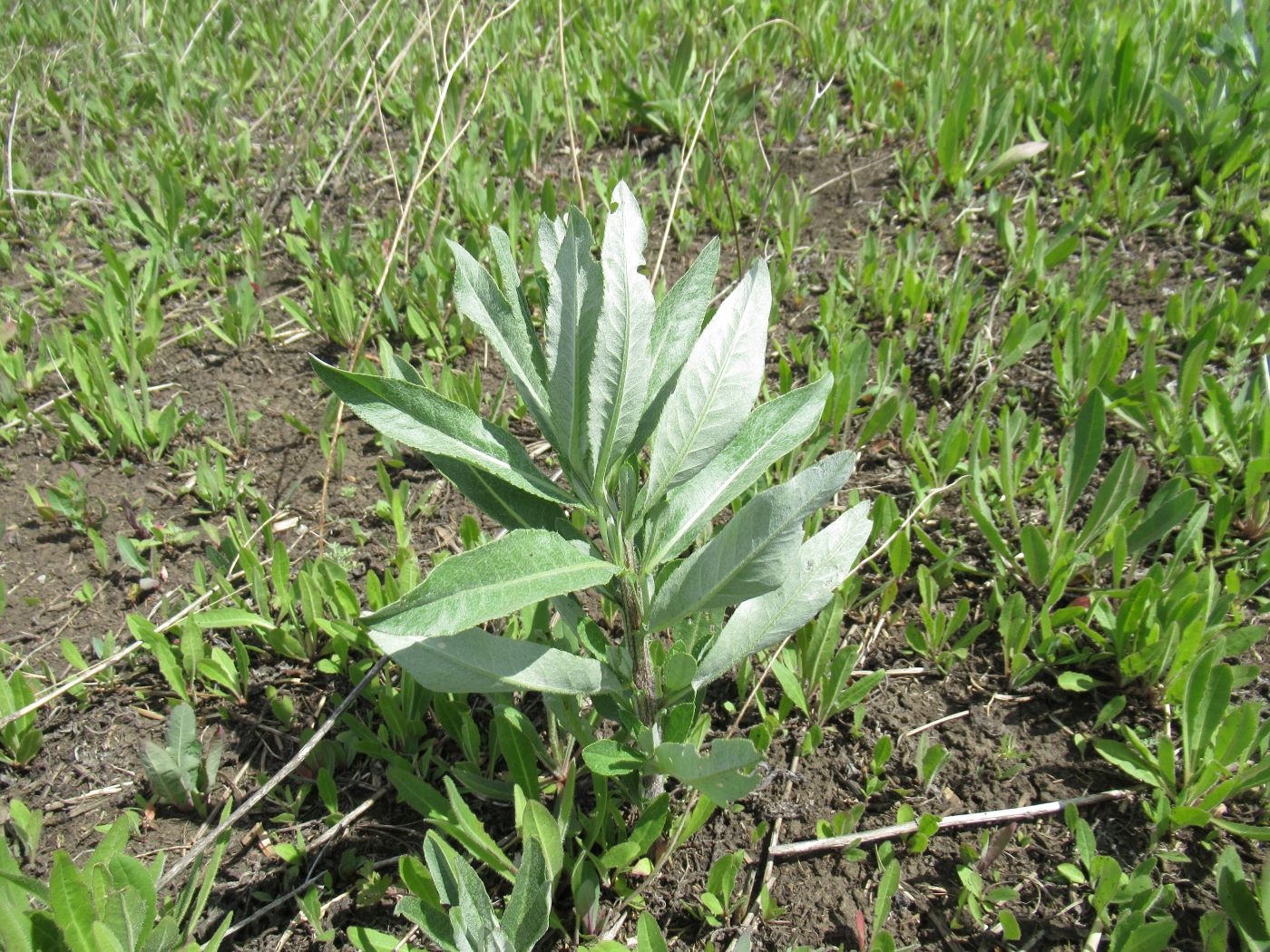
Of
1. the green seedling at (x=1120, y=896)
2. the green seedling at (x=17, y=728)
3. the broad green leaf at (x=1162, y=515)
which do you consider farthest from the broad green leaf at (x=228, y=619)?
the broad green leaf at (x=1162, y=515)

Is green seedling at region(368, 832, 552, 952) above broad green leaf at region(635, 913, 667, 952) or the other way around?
above

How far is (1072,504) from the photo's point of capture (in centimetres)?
221

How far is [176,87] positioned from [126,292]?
6.11ft

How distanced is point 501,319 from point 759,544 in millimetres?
538

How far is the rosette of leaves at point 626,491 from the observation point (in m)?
1.30

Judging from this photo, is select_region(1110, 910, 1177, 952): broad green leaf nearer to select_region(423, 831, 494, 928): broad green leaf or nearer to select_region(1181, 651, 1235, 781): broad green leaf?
select_region(1181, 651, 1235, 781): broad green leaf

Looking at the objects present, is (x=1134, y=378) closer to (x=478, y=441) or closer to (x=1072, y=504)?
(x=1072, y=504)

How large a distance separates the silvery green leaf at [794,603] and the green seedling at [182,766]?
1.02 meters

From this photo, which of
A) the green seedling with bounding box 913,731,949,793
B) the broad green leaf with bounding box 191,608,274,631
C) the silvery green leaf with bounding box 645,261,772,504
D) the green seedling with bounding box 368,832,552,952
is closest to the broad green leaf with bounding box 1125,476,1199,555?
the green seedling with bounding box 913,731,949,793

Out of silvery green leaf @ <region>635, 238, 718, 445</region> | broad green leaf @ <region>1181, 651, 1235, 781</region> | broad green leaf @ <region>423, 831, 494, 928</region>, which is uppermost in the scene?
silvery green leaf @ <region>635, 238, 718, 445</region>

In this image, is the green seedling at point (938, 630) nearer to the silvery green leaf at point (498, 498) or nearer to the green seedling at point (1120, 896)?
the green seedling at point (1120, 896)

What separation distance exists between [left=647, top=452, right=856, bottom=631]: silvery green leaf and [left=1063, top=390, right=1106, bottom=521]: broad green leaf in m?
1.15

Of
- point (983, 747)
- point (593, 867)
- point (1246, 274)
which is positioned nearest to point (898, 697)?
point (983, 747)

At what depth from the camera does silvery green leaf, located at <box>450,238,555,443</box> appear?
1.45 meters
